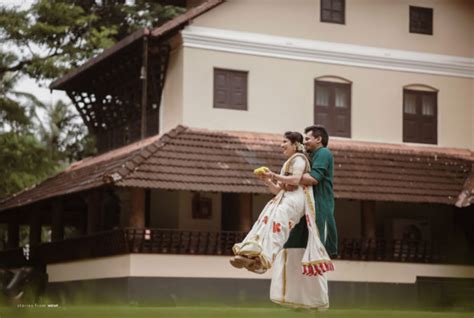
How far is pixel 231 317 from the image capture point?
988 cm

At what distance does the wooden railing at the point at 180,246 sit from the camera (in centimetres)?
2156

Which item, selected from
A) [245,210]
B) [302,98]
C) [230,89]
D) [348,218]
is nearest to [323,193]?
Answer: [245,210]

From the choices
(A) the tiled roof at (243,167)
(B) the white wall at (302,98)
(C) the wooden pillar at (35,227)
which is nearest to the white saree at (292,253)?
(A) the tiled roof at (243,167)

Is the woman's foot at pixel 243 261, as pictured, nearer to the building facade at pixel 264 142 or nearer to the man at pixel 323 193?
the man at pixel 323 193

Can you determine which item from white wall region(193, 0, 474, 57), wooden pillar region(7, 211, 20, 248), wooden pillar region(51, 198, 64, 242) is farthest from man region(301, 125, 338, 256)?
wooden pillar region(7, 211, 20, 248)

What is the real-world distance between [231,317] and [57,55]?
20391mm

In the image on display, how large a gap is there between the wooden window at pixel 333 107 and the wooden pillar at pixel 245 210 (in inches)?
105

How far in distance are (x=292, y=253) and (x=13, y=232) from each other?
65.4ft

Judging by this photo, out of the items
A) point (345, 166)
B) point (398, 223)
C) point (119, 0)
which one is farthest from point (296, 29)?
point (119, 0)

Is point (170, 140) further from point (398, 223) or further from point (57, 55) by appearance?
point (57, 55)

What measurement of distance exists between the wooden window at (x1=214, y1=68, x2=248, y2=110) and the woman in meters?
12.9

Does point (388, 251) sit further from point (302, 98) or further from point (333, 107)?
point (302, 98)

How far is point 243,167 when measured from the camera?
880 inches

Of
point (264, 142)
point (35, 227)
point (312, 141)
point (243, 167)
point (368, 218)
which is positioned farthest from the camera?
point (35, 227)
